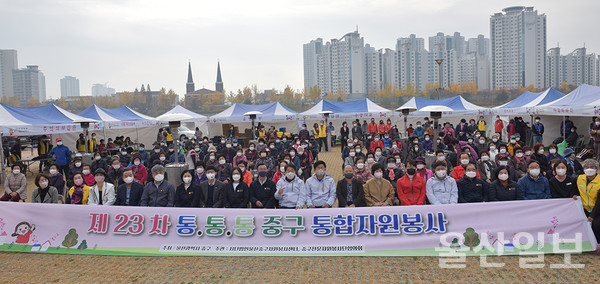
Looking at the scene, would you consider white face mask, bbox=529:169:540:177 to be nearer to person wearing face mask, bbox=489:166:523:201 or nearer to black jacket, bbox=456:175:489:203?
person wearing face mask, bbox=489:166:523:201

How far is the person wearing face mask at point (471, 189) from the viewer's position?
718cm

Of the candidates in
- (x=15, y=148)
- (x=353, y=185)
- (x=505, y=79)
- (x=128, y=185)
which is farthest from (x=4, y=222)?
(x=505, y=79)

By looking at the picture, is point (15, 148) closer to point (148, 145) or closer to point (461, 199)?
point (148, 145)

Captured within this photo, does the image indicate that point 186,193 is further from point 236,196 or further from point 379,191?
point 379,191

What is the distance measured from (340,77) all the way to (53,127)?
11717 centimetres

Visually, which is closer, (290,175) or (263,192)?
(290,175)

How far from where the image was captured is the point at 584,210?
252 inches

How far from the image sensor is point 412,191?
740 centimetres

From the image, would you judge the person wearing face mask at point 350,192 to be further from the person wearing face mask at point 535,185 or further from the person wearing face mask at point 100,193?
the person wearing face mask at point 100,193

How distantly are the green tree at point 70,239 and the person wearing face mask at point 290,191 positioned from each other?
10.4 ft

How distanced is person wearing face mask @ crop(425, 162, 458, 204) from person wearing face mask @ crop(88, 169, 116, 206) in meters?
5.39

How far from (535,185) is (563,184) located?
382mm

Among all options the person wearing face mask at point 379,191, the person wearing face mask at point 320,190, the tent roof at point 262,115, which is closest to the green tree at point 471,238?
the person wearing face mask at point 379,191

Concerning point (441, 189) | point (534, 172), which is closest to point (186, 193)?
point (441, 189)
